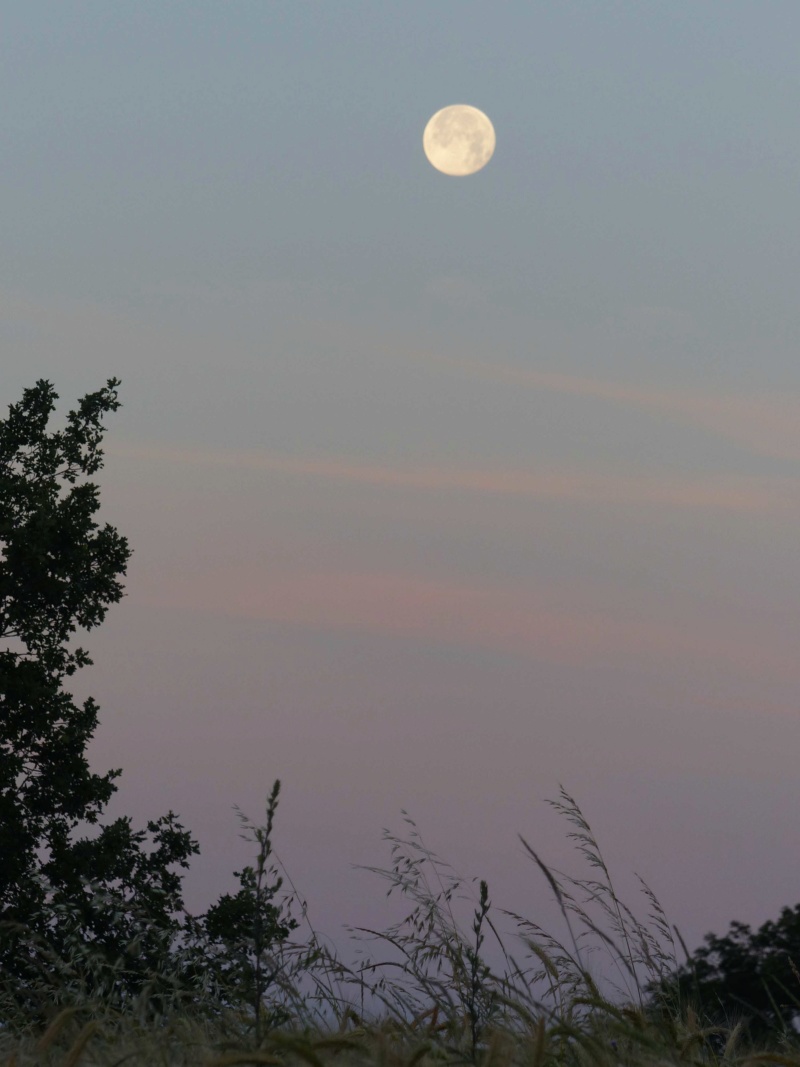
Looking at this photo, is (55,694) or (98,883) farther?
(55,694)

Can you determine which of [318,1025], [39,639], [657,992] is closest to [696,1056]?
[657,992]

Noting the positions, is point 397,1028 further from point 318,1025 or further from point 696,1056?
point 696,1056

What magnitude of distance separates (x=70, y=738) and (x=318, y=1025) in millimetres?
14955

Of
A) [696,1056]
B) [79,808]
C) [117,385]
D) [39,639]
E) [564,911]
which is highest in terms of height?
[117,385]

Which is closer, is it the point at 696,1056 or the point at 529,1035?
the point at 696,1056

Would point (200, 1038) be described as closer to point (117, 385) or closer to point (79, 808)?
point (79, 808)

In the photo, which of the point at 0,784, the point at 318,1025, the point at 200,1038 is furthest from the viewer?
the point at 0,784

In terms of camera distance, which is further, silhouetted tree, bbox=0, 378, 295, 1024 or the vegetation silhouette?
silhouetted tree, bbox=0, 378, 295, 1024

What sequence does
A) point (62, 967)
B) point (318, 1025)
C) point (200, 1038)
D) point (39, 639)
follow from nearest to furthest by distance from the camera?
point (200, 1038) < point (62, 967) < point (318, 1025) < point (39, 639)

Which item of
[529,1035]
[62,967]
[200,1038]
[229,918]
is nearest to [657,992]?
[529,1035]

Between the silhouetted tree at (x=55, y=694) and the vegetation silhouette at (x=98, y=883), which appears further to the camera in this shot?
the silhouetted tree at (x=55, y=694)

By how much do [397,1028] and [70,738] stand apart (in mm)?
15312

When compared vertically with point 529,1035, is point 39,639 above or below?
above

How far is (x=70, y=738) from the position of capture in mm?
18328
